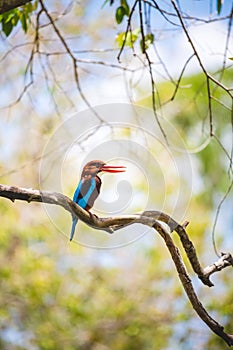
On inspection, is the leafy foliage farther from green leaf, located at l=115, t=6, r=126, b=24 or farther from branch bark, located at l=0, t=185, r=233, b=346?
branch bark, located at l=0, t=185, r=233, b=346

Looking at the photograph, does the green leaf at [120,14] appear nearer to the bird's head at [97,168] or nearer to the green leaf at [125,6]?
the green leaf at [125,6]

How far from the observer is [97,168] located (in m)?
1.78

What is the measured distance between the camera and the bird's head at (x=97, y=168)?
5.85 feet

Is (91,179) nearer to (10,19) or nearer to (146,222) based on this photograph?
(146,222)

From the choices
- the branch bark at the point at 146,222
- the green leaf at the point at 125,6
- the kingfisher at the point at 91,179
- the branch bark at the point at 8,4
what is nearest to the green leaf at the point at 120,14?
the green leaf at the point at 125,6

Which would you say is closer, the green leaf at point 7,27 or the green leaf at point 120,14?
the green leaf at point 7,27

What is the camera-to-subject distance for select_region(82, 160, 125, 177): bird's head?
1.78 metres

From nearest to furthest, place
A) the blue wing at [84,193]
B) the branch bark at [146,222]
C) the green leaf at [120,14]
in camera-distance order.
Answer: the branch bark at [146,222]
the blue wing at [84,193]
the green leaf at [120,14]

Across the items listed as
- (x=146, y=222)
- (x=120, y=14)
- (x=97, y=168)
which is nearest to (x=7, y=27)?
(x=120, y=14)

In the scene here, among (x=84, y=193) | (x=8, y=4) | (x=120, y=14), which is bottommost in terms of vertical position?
(x=84, y=193)

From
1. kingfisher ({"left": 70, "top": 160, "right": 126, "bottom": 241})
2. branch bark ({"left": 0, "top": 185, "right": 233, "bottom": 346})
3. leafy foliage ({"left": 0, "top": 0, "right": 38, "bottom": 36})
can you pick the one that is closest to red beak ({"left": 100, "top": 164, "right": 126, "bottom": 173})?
kingfisher ({"left": 70, "top": 160, "right": 126, "bottom": 241})

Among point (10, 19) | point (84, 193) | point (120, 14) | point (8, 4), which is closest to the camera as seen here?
point (8, 4)

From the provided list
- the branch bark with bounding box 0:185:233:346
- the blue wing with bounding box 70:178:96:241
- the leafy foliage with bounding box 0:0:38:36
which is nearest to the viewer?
the branch bark with bounding box 0:185:233:346

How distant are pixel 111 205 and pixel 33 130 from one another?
13.6 ft
